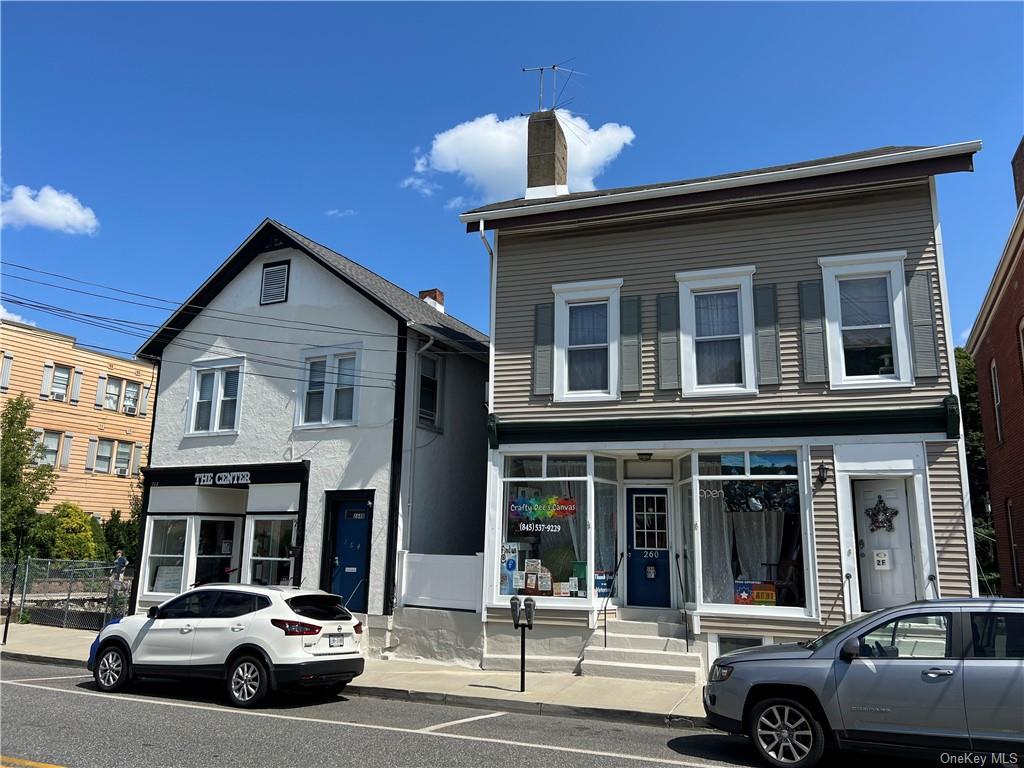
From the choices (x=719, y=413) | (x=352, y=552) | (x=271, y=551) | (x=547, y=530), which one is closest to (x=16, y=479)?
(x=271, y=551)

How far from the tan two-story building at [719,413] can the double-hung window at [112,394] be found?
1187 inches

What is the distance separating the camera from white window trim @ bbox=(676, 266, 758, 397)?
42.9ft

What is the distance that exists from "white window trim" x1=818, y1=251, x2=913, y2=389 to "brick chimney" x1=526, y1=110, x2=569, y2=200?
19.5 ft

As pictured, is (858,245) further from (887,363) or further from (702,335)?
(702,335)

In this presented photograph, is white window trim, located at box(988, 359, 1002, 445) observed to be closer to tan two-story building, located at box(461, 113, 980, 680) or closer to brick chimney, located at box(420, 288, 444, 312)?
tan two-story building, located at box(461, 113, 980, 680)

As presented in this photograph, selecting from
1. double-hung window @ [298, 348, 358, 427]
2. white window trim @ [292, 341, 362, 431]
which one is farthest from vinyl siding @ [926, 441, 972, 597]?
double-hung window @ [298, 348, 358, 427]

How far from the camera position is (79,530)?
1281 inches

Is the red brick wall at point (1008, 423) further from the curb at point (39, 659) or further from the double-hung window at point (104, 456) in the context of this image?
the double-hung window at point (104, 456)

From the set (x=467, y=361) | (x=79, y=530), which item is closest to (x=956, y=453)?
(x=467, y=361)

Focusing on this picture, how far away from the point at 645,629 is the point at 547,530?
233 cm

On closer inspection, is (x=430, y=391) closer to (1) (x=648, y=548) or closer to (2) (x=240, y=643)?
(1) (x=648, y=548)

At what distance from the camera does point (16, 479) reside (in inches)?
1006

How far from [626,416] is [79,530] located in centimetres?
2798

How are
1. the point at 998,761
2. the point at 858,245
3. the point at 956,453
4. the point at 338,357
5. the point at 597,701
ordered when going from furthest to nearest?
the point at 338,357, the point at 858,245, the point at 956,453, the point at 597,701, the point at 998,761
